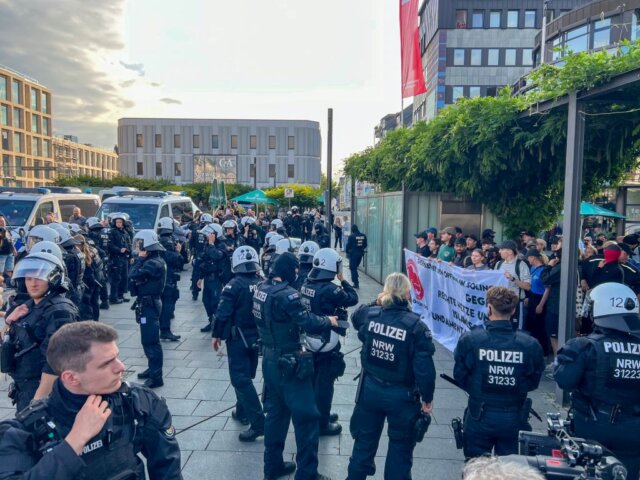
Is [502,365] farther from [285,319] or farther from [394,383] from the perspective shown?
[285,319]

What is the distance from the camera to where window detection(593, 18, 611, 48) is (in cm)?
3132

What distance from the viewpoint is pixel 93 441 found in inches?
85.3

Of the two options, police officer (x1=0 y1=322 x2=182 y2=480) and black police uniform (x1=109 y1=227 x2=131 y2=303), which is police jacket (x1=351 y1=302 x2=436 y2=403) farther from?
black police uniform (x1=109 y1=227 x2=131 y2=303)

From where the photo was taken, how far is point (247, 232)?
15.7 metres

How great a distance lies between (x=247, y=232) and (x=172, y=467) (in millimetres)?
13372

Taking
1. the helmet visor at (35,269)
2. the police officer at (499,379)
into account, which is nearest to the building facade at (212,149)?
the helmet visor at (35,269)

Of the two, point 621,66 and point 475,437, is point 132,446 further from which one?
point 621,66

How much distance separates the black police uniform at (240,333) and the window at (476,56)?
5180cm

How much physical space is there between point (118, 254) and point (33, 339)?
8.24m

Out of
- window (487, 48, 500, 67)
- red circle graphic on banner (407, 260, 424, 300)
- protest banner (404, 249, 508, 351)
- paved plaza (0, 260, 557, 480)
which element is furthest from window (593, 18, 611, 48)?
paved plaza (0, 260, 557, 480)

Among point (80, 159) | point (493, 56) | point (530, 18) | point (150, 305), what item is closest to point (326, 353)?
point (150, 305)

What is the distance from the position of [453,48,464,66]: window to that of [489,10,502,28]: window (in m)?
3.91

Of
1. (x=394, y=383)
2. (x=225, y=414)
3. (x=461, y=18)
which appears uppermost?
(x=461, y=18)

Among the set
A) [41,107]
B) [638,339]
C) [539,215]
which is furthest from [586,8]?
[41,107]
